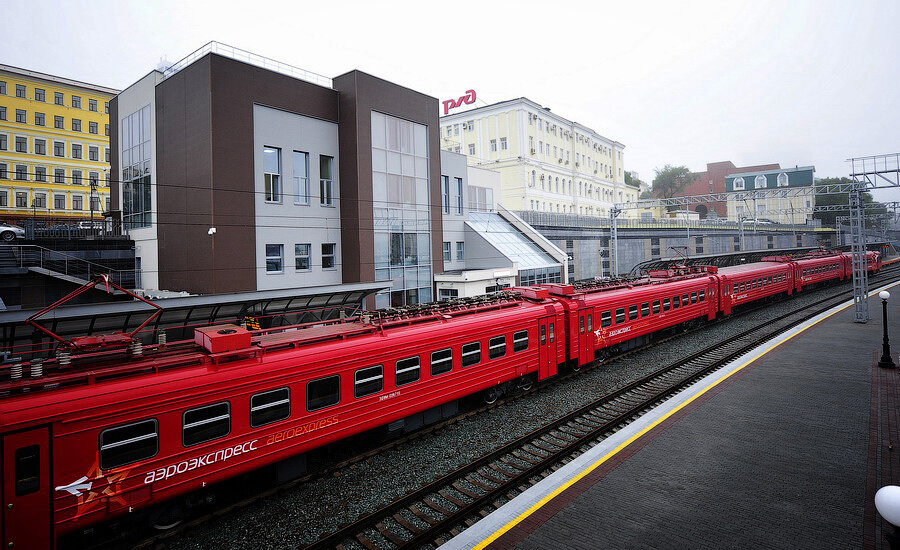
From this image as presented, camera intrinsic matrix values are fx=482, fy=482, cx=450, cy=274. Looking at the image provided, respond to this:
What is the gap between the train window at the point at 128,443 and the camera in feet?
24.1

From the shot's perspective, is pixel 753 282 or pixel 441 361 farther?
pixel 753 282

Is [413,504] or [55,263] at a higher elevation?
[55,263]

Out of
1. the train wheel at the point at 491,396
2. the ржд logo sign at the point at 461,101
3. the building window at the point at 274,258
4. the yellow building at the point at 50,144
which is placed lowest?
the train wheel at the point at 491,396

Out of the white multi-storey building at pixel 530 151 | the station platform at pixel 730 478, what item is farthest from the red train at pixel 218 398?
the white multi-storey building at pixel 530 151

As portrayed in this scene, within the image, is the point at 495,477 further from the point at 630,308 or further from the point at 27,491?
the point at 630,308

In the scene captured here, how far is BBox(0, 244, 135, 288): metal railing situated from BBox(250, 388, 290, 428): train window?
57.7 ft

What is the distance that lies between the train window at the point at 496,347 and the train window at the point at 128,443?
8.47 m

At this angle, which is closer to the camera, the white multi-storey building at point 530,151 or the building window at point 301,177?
the building window at point 301,177

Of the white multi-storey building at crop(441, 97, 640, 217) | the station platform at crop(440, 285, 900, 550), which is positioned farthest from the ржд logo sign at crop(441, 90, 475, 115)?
the station platform at crop(440, 285, 900, 550)

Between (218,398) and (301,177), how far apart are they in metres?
18.5

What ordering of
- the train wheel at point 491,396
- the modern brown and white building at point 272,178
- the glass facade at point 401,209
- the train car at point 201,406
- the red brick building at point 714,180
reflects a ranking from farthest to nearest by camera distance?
1. the red brick building at point 714,180
2. the glass facade at point 401,209
3. the modern brown and white building at point 272,178
4. the train wheel at point 491,396
5. the train car at point 201,406

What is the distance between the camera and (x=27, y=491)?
6602 mm

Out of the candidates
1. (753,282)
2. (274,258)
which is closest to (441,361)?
(274,258)

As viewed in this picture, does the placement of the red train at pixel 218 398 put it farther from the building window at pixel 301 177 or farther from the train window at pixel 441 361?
the building window at pixel 301 177
